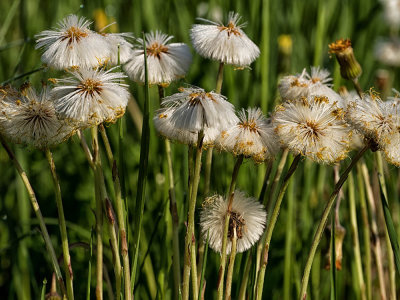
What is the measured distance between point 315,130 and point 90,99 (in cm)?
42

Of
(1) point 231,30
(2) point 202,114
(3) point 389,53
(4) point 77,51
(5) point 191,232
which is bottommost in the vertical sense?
(5) point 191,232

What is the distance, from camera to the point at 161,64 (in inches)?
49.8

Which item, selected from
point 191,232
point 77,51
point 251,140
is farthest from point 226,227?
point 77,51

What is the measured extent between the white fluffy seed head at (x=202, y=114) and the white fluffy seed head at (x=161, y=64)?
22 cm

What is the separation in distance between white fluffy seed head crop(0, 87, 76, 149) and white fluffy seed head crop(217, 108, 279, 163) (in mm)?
304

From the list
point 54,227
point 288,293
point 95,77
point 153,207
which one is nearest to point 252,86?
point 153,207

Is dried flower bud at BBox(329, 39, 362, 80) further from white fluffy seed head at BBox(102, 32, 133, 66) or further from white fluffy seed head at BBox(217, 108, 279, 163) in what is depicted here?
white fluffy seed head at BBox(102, 32, 133, 66)

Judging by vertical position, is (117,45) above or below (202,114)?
above

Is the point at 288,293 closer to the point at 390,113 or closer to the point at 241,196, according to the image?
the point at 241,196

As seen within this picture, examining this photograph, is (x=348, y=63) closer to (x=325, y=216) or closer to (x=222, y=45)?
(x=222, y=45)

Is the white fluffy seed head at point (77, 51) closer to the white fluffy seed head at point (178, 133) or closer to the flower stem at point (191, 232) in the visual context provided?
the white fluffy seed head at point (178, 133)

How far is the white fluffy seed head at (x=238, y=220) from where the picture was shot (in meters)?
1.18

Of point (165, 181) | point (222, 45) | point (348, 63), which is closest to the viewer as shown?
point (222, 45)

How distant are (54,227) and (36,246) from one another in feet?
0.67
